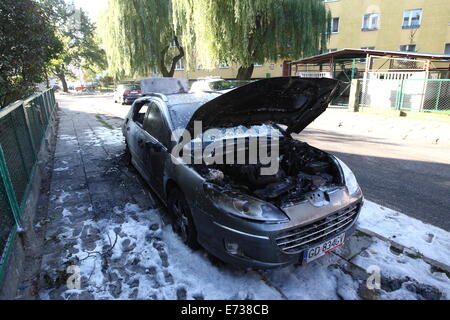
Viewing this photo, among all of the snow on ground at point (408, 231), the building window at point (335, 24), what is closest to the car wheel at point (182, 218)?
the snow on ground at point (408, 231)

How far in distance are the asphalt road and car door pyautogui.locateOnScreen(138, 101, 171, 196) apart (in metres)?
3.24

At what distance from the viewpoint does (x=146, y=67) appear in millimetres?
20344

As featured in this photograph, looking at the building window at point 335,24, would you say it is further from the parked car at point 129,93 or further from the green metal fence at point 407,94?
the parked car at point 129,93

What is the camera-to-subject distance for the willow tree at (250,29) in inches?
565

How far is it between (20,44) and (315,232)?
24.0ft

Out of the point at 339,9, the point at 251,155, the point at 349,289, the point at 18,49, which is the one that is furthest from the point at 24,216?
the point at 339,9

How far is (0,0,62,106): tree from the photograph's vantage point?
5727 millimetres

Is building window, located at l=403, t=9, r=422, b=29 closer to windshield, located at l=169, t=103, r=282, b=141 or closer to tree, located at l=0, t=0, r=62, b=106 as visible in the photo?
windshield, located at l=169, t=103, r=282, b=141

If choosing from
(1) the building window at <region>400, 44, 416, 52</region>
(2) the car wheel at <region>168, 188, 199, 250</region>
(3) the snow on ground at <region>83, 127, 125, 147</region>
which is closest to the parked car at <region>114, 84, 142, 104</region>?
(3) the snow on ground at <region>83, 127, 125, 147</region>

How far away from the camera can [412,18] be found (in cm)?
2355

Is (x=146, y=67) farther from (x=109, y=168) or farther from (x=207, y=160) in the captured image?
(x=207, y=160)

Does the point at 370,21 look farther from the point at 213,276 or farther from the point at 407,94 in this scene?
the point at 213,276

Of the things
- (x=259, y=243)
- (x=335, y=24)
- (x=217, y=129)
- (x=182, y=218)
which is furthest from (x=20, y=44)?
(x=335, y=24)

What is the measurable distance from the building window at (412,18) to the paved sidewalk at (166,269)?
93.5 ft
